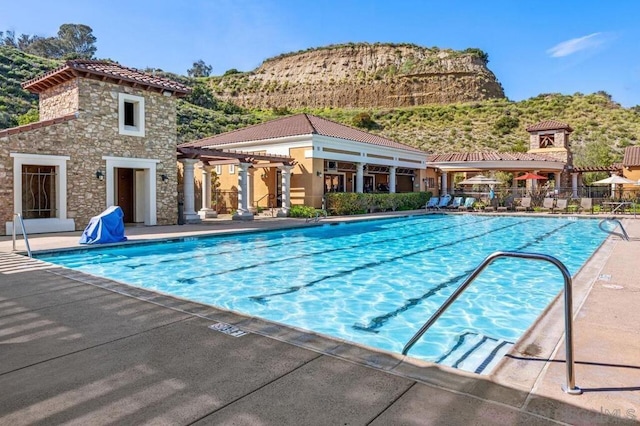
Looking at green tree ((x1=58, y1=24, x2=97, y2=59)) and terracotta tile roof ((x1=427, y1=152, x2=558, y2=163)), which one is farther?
green tree ((x1=58, y1=24, x2=97, y2=59))

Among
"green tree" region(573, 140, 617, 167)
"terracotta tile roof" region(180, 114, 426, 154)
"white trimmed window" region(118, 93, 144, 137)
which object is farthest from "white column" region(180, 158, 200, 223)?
"green tree" region(573, 140, 617, 167)

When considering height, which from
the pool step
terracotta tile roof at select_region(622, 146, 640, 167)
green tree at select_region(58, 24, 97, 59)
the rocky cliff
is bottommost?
the pool step

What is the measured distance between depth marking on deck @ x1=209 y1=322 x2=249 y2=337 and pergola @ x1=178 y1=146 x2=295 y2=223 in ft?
44.3

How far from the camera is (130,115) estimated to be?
51.6 feet

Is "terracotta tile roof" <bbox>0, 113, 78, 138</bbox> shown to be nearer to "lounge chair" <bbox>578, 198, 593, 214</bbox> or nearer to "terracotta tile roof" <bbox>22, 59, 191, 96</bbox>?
"terracotta tile roof" <bbox>22, 59, 191, 96</bbox>

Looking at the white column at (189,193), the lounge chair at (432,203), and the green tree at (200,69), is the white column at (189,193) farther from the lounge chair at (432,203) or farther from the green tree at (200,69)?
→ the green tree at (200,69)

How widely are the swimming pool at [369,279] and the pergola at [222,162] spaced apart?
412 cm

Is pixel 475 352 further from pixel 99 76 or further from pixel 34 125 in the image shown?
pixel 99 76

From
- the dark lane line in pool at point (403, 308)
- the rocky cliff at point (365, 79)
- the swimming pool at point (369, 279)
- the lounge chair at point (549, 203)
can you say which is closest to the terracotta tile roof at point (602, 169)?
the lounge chair at point (549, 203)

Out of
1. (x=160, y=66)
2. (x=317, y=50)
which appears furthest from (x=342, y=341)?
(x=317, y=50)

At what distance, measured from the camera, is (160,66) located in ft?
218

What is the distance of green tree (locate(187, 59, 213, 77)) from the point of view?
10656 cm

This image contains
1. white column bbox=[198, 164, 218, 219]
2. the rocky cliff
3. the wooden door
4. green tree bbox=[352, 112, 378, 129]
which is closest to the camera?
the wooden door

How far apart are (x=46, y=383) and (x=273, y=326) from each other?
190 centimetres
